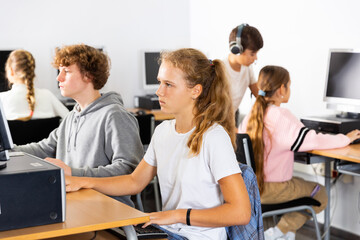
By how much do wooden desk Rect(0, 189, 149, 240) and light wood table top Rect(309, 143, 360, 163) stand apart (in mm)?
1465

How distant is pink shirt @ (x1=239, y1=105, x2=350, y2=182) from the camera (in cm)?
272

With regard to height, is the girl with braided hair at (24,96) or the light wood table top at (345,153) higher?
the girl with braided hair at (24,96)

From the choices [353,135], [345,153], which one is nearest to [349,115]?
[353,135]

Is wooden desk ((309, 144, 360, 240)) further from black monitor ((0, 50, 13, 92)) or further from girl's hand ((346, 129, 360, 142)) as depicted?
black monitor ((0, 50, 13, 92))

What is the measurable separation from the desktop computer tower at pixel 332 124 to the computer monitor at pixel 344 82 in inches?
4.6

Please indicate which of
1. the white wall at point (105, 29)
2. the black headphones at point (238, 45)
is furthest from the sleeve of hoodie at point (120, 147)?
the white wall at point (105, 29)

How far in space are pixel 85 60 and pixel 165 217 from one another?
2.94 ft

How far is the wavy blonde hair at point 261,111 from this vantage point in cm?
272

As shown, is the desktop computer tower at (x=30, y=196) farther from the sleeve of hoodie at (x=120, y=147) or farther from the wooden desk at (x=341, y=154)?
the wooden desk at (x=341, y=154)

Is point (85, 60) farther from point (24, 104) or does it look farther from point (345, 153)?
point (24, 104)

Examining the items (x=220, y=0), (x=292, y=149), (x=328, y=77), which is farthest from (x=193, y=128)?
(x=220, y=0)

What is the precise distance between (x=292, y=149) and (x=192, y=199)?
4.03ft

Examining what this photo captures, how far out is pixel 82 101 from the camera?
2184 millimetres

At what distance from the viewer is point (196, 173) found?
163 cm
